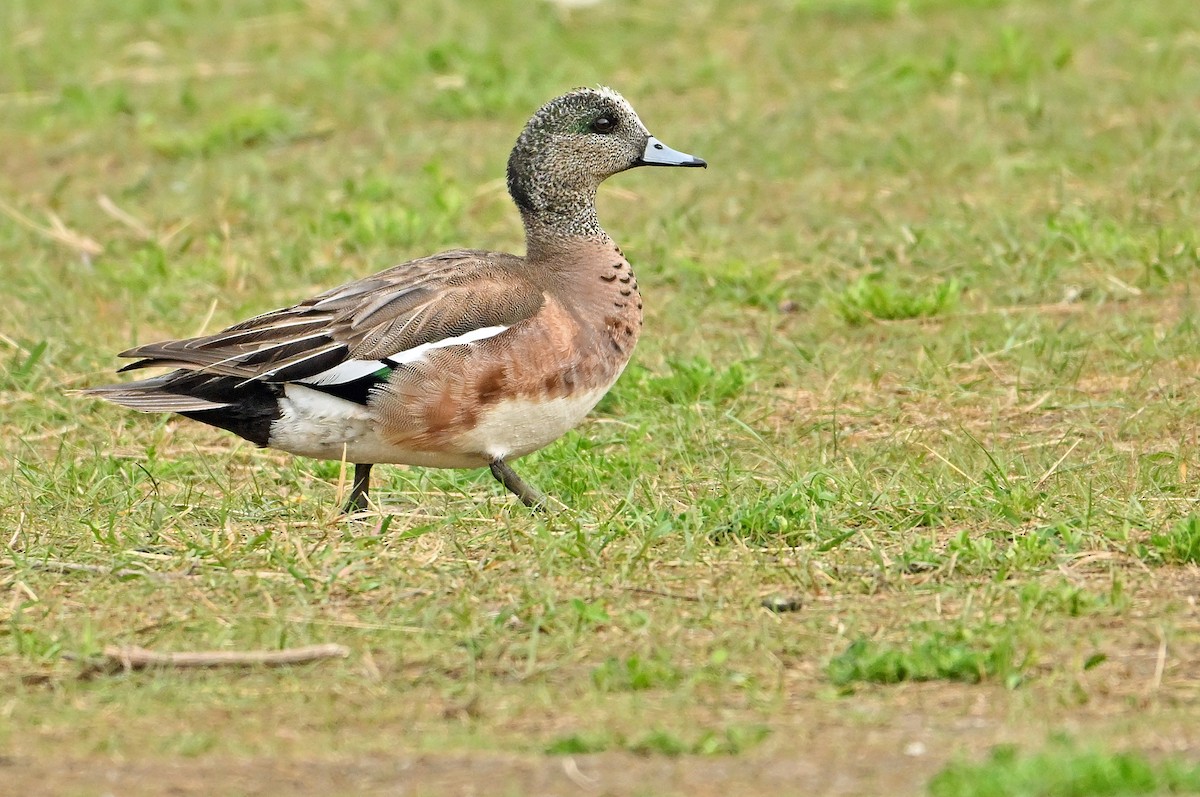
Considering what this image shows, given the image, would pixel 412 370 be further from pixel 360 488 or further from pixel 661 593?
pixel 661 593

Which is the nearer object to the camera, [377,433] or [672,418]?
[377,433]

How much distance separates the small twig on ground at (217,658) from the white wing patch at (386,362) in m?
1.17

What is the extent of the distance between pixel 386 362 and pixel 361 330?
13 cm

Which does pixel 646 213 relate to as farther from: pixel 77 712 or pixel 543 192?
pixel 77 712

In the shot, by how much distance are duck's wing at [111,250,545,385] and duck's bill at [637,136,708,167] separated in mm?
837

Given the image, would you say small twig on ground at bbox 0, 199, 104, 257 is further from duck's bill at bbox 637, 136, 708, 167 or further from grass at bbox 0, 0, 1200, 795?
duck's bill at bbox 637, 136, 708, 167

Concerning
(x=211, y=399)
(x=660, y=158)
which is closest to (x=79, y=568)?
(x=211, y=399)

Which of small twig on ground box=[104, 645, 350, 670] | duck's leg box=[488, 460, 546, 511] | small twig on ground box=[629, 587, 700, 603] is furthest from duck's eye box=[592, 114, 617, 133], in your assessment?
small twig on ground box=[104, 645, 350, 670]

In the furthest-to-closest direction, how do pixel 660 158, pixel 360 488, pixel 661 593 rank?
pixel 660 158, pixel 360 488, pixel 661 593

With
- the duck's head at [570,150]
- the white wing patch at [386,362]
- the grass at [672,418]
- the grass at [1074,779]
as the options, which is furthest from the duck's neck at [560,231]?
the grass at [1074,779]

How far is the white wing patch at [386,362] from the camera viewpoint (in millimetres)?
5258

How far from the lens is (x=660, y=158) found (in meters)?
6.14

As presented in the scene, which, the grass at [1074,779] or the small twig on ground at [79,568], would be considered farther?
the small twig on ground at [79,568]

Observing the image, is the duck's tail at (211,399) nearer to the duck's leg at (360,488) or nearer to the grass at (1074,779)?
the duck's leg at (360,488)
